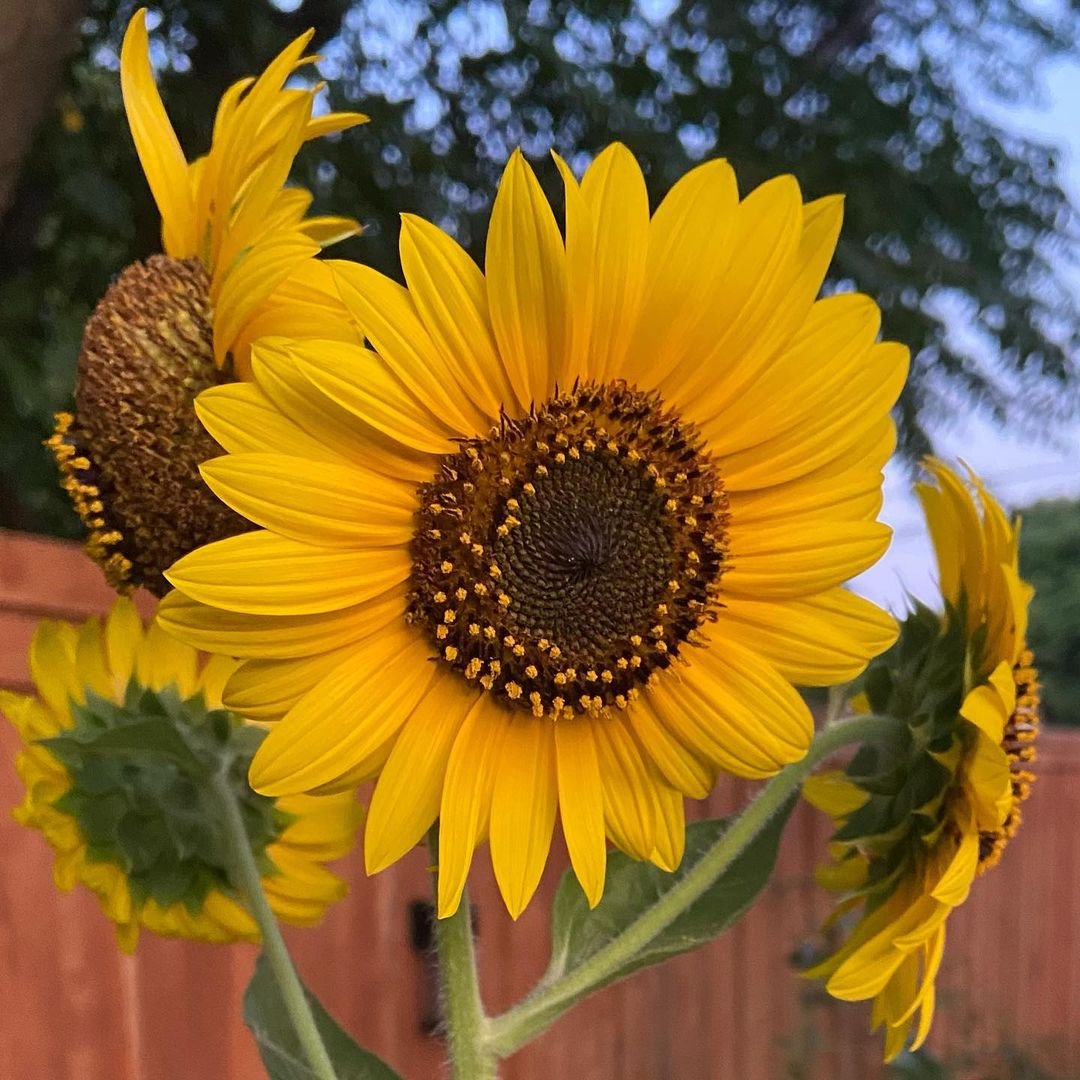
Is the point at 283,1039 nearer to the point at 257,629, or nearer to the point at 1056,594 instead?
the point at 257,629

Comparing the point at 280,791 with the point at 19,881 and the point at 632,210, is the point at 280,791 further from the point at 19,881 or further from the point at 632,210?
the point at 19,881

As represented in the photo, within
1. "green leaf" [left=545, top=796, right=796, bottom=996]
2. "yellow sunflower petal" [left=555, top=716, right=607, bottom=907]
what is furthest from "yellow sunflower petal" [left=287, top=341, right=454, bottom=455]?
"green leaf" [left=545, top=796, right=796, bottom=996]

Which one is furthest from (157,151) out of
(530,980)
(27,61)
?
(530,980)

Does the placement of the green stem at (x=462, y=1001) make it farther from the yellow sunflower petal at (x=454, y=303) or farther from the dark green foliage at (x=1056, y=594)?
the dark green foliage at (x=1056, y=594)

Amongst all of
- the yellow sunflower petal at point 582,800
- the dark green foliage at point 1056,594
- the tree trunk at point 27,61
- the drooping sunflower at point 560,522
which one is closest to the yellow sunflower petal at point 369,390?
the drooping sunflower at point 560,522

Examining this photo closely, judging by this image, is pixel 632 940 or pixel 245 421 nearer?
pixel 245 421

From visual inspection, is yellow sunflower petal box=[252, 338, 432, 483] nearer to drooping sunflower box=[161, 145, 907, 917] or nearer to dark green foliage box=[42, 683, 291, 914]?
drooping sunflower box=[161, 145, 907, 917]

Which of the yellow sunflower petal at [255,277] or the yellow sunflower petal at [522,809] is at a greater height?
the yellow sunflower petal at [255,277]
